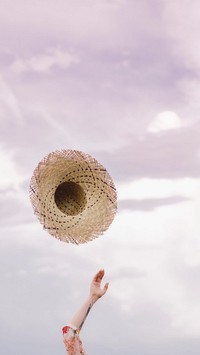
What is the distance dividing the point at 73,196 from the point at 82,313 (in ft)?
9.24

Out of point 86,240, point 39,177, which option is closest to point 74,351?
point 86,240

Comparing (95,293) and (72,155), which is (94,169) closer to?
(72,155)

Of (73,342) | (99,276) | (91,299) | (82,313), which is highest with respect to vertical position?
(99,276)

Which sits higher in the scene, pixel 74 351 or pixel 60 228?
pixel 60 228

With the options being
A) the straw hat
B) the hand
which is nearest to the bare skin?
the hand

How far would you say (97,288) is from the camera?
41.1 feet

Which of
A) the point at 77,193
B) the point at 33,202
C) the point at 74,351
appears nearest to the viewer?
the point at 74,351

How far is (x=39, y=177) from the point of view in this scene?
13.4 metres

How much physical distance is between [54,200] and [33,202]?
0.60m

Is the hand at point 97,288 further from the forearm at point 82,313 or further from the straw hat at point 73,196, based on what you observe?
the straw hat at point 73,196

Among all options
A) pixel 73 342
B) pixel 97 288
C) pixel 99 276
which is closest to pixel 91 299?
pixel 97 288

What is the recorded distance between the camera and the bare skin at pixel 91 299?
1214 cm

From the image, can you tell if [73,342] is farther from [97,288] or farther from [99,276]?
[99,276]

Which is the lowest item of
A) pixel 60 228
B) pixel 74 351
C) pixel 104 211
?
pixel 74 351
